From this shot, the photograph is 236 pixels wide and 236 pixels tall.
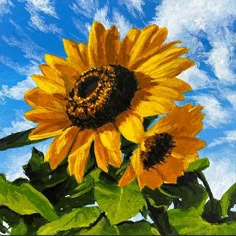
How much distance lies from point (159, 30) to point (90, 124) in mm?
96

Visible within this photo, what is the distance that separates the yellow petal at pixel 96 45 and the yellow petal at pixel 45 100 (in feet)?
0.14

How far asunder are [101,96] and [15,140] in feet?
0.25

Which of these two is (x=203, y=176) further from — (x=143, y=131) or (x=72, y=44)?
(x=72, y=44)

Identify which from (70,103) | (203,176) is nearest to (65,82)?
(70,103)

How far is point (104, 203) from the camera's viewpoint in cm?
36

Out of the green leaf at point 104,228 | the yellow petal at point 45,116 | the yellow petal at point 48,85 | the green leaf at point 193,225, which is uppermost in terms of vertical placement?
the yellow petal at point 48,85

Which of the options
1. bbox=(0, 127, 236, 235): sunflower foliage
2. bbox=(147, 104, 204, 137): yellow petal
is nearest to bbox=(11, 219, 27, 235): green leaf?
bbox=(0, 127, 236, 235): sunflower foliage

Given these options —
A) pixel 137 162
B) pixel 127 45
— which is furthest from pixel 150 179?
pixel 127 45

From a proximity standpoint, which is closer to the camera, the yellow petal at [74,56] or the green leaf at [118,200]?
the green leaf at [118,200]

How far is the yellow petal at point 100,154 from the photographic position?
382 mm

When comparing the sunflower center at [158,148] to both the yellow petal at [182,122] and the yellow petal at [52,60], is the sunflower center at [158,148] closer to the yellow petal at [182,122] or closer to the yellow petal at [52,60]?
the yellow petal at [182,122]

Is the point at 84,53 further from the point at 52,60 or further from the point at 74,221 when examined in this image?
the point at 74,221

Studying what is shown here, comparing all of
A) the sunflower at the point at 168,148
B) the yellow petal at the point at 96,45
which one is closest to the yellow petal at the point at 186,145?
the sunflower at the point at 168,148

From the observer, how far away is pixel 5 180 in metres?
0.40
